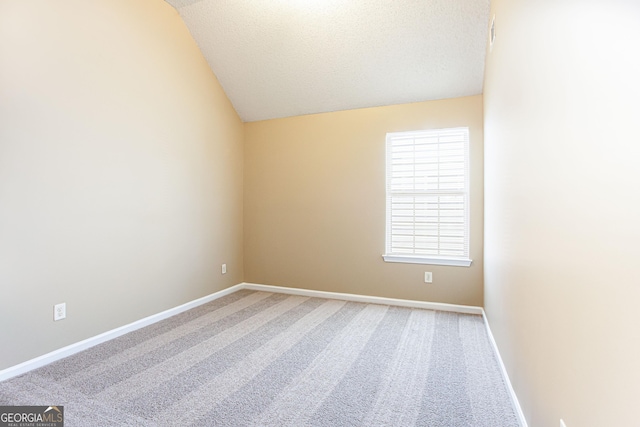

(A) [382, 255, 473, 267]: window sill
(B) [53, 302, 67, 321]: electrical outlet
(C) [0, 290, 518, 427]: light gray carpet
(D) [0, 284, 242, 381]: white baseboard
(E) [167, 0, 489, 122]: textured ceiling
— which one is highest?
(E) [167, 0, 489, 122]: textured ceiling

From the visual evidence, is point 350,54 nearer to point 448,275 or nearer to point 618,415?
point 448,275

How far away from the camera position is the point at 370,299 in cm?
374

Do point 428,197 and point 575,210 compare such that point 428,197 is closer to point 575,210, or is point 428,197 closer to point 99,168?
point 575,210

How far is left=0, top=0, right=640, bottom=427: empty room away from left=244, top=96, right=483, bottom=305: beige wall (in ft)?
0.09

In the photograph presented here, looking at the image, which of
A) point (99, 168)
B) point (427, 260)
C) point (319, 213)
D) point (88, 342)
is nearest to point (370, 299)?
point (427, 260)

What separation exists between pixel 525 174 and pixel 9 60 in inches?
→ 122

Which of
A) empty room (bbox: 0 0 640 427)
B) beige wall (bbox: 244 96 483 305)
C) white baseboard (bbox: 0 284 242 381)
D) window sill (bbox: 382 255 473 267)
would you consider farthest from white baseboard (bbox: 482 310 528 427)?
white baseboard (bbox: 0 284 242 381)

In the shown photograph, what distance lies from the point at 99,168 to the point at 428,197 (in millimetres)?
3168

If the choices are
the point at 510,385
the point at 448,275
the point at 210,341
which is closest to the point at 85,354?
the point at 210,341

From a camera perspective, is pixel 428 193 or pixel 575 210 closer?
pixel 575 210

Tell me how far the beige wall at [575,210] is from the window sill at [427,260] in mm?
1639

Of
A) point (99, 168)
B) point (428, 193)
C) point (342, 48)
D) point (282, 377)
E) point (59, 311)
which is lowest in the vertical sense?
point (282, 377)

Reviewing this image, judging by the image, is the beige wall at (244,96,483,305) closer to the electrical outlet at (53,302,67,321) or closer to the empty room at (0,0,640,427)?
the empty room at (0,0,640,427)

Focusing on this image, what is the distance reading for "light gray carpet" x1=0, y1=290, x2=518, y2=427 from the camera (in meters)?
1.66
